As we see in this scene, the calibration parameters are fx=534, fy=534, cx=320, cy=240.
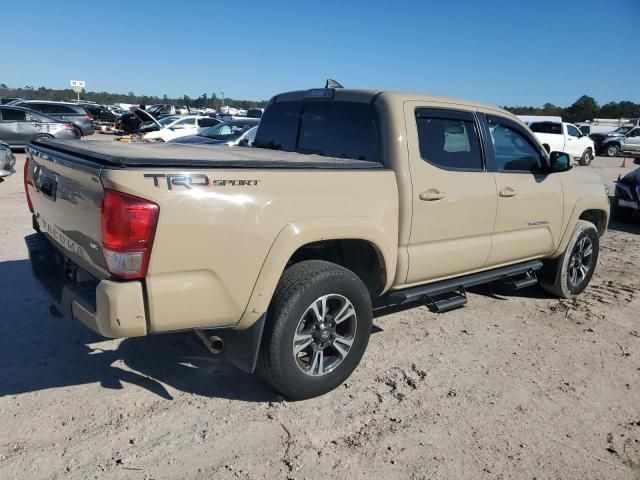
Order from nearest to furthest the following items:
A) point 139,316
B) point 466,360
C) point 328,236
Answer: point 139,316, point 328,236, point 466,360

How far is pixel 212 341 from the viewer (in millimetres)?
2986

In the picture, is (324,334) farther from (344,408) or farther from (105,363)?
(105,363)

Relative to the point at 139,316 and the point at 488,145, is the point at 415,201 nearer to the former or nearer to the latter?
the point at 488,145

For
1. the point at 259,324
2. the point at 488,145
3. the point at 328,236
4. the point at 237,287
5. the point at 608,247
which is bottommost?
the point at 608,247

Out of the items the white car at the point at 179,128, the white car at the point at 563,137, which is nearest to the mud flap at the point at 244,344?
the white car at the point at 179,128

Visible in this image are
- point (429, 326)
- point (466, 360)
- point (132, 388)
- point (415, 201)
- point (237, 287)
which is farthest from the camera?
point (429, 326)

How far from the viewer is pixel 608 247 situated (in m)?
8.48

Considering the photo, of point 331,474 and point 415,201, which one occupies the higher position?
point 415,201

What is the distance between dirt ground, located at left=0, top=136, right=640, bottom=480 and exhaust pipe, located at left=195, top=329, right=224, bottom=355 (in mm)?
412

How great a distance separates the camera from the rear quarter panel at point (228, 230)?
8.50 feet

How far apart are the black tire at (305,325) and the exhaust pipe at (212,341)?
258 mm

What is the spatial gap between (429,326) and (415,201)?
152 centimetres

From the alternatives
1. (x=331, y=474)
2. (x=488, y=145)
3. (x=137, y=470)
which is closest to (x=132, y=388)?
(x=137, y=470)

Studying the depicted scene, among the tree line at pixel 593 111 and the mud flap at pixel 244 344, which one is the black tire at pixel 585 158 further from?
the tree line at pixel 593 111
